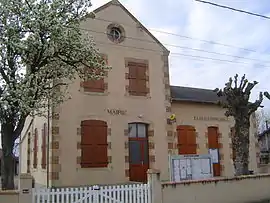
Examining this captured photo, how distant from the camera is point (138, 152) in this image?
16969 mm

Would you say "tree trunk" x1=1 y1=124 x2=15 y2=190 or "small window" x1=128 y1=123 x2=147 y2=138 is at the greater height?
"small window" x1=128 y1=123 x2=147 y2=138

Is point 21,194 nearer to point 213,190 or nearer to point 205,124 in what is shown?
point 213,190

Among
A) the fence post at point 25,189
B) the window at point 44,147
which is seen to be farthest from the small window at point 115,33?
the fence post at point 25,189

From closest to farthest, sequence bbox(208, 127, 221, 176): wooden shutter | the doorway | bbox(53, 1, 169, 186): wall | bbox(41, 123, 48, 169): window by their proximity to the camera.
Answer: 1. bbox(53, 1, 169, 186): wall
2. bbox(41, 123, 48, 169): window
3. the doorway
4. bbox(208, 127, 221, 176): wooden shutter

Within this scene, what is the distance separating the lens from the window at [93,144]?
50.7ft

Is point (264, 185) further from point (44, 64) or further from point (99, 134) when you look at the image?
point (44, 64)

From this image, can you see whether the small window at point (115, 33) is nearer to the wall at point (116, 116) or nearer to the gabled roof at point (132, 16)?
the wall at point (116, 116)

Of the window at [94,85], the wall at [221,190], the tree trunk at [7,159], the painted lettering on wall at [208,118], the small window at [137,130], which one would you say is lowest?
the wall at [221,190]

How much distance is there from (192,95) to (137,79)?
4.77 m

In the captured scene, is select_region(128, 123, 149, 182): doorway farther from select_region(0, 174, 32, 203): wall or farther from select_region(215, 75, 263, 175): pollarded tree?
select_region(0, 174, 32, 203): wall

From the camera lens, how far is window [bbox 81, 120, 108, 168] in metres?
15.5

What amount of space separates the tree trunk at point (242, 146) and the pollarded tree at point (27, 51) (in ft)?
23.4

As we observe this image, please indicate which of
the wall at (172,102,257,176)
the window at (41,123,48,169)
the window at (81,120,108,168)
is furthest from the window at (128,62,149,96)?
the window at (41,123,48,169)

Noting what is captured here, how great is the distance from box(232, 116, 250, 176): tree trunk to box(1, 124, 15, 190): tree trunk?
8.40 metres
